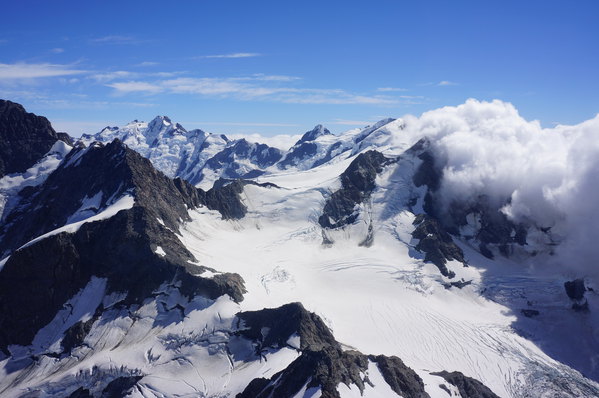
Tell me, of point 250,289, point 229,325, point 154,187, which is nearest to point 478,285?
point 250,289

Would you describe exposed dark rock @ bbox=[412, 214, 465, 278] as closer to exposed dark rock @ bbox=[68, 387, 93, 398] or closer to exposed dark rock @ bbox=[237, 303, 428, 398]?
exposed dark rock @ bbox=[237, 303, 428, 398]

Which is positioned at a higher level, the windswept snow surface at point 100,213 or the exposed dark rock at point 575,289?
the windswept snow surface at point 100,213

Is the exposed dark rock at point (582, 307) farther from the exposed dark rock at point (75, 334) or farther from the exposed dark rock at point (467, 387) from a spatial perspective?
the exposed dark rock at point (75, 334)

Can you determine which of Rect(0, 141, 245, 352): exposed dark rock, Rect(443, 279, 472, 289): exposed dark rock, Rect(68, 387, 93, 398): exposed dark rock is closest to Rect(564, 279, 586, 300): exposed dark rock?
Rect(443, 279, 472, 289): exposed dark rock

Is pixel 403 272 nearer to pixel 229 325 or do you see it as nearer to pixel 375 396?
pixel 229 325

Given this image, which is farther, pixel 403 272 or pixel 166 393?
pixel 403 272

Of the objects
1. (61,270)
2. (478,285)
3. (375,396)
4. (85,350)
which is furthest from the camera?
(478,285)

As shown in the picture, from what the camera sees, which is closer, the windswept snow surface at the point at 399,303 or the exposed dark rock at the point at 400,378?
the exposed dark rock at the point at 400,378

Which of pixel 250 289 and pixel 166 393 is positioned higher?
pixel 250 289

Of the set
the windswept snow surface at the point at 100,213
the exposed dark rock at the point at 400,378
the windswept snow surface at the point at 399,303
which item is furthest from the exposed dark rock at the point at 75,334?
the exposed dark rock at the point at 400,378
